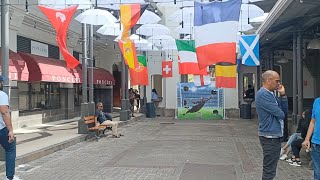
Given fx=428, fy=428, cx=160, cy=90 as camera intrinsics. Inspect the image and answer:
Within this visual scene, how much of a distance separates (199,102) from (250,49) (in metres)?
9.87

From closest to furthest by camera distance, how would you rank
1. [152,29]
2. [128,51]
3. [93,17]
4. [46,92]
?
1. [93,17]
2. [128,51]
3. [46,92]
4. [152,29]

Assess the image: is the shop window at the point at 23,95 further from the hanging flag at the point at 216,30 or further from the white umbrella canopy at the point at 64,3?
the hanging flag at the point at 216,30

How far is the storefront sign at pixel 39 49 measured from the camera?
17578mm

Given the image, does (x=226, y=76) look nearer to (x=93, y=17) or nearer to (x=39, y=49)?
(x=93, y=17)

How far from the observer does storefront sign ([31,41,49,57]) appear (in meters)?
17.6

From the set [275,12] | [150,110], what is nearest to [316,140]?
[275,12]

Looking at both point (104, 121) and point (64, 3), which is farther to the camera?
point (104, 121)

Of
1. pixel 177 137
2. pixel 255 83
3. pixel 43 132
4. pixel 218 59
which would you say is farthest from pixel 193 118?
pixel 218 59

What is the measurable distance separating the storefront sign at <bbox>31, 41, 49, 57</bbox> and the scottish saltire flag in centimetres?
854

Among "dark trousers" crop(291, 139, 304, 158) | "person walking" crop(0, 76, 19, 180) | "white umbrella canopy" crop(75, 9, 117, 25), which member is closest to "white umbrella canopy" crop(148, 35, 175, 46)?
"white umbrella canopy" crop(75, 9, 117, 25)

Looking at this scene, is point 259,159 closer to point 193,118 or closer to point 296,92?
point 296,92

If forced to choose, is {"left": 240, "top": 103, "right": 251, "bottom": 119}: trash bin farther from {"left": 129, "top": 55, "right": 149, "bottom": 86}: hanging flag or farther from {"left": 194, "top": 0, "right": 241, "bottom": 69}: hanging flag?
{"left": 194, "top": 0, "right": 241, "bottom": 69}: hanging flag

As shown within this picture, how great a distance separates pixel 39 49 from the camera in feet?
59.6

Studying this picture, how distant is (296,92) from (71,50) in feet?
38.7
